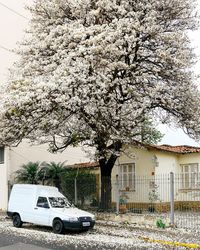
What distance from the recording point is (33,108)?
19.3m

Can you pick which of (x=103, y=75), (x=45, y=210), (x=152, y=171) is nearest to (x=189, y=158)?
(x=152, y=171)

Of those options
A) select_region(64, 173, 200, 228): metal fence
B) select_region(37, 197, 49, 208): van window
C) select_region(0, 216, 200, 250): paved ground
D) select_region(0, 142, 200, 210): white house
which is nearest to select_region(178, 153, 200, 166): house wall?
select_region(0, 142, 200, 210): white house

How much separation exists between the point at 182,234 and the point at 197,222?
4.32 ft

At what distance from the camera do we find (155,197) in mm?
20141

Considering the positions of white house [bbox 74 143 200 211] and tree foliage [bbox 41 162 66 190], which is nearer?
white house [bbox 74 143 200 211]

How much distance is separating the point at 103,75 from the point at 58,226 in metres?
6.84

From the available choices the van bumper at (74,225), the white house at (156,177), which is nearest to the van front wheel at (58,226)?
the van bumper at (74,225)

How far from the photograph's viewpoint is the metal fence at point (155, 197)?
1855 centimetres

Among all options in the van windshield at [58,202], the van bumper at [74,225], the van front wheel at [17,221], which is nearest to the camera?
the van bumper at [74,225]

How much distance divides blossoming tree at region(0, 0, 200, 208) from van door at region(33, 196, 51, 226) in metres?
3.74

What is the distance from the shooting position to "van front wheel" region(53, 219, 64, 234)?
57.1 feet

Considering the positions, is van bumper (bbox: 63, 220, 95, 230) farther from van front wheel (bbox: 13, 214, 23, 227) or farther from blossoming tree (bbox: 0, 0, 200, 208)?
blossoming tree (bbox: 0, 0, 200, 208)

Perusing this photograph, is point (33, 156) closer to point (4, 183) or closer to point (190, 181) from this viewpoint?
→ point (4, 183)

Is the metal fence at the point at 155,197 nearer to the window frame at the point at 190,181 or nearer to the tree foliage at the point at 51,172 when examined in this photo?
the window frame at the point at 190,181
